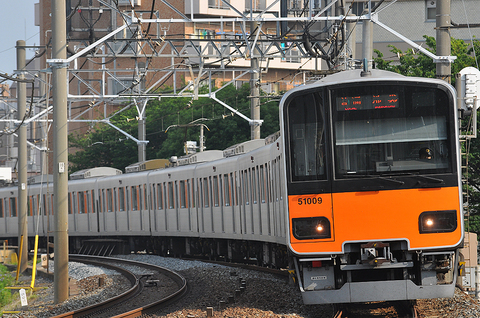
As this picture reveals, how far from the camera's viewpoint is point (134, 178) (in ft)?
80.6

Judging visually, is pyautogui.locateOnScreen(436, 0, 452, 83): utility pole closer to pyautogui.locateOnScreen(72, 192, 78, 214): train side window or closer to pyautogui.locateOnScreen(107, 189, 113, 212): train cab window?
pyautogui.locateOnScreen(107, 189, 113, 212): train cab window

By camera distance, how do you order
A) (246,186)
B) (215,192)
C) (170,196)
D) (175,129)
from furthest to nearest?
(175,129)
(170,196)
(215,192)
(246,186)

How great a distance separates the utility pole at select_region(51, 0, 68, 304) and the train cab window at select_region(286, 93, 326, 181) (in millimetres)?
6013

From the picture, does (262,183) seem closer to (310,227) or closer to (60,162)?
(60,162)

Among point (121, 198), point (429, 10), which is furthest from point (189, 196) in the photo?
point (429, 10)

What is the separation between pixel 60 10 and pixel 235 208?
20.2 ft

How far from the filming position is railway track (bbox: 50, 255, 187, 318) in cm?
1145

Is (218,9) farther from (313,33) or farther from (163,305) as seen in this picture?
(163,305)

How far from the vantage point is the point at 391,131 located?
865cm

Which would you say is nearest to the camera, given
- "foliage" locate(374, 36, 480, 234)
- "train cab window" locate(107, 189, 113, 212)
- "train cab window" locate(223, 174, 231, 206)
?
"train cab window" locate(223, 174, 231, 206)

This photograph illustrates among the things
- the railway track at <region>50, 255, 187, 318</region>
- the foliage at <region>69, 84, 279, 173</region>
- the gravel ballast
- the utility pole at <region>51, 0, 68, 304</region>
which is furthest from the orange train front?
the foliage at <region>69, 84, 279, 173</region>

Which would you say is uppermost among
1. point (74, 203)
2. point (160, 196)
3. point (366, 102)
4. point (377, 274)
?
point (366, 102)

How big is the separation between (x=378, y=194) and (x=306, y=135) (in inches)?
42.8

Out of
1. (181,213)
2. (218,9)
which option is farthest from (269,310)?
(218,9)
